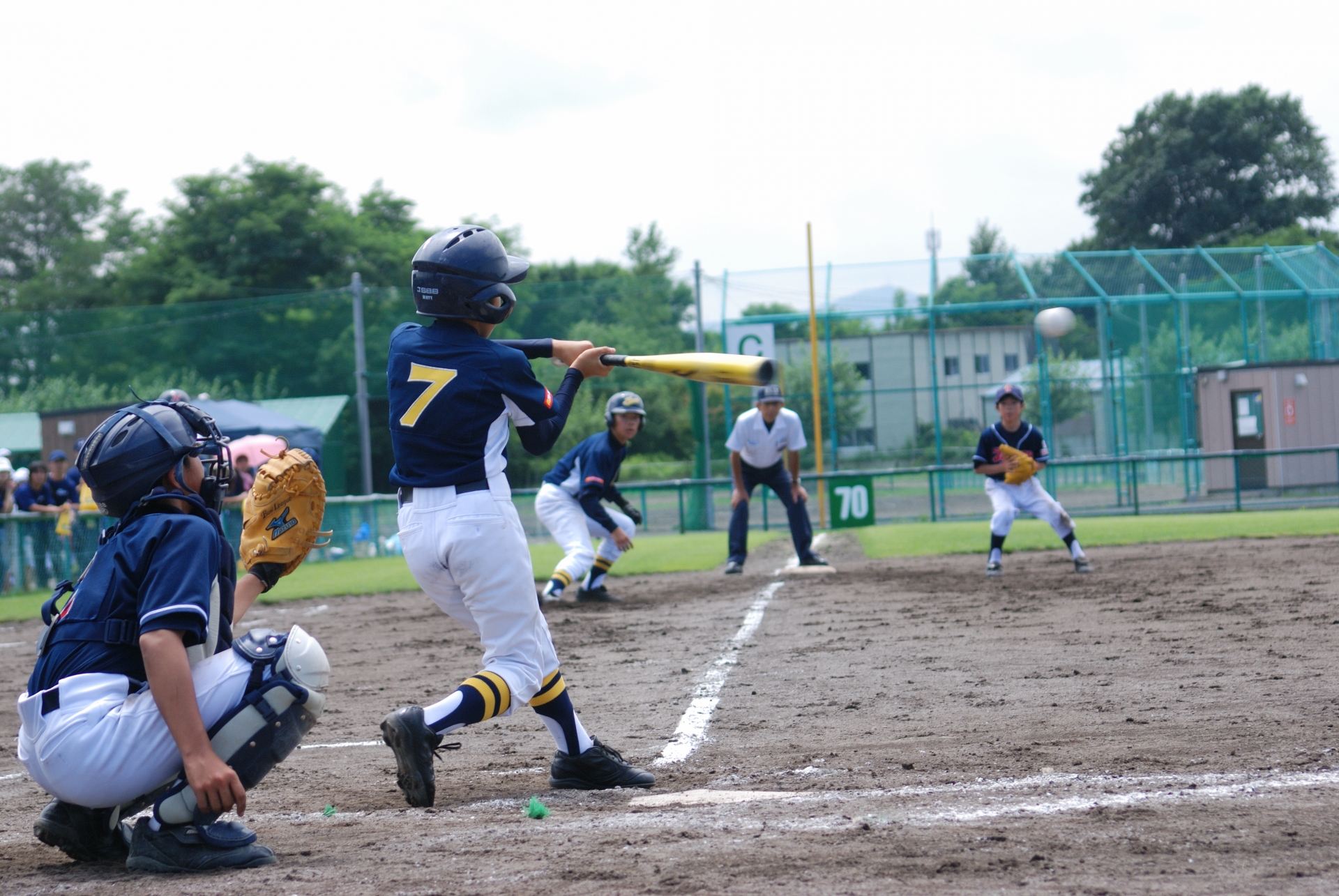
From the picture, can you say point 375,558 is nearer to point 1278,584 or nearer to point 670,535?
point 670,535

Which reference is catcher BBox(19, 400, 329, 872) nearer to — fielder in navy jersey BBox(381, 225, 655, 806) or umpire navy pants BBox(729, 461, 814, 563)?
fielder in navy jersey BBox(381, 225, 655, 806)

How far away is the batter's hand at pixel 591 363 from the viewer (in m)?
4.28

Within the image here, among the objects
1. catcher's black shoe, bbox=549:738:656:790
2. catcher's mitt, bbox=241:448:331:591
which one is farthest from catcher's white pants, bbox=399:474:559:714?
catcher's mitt, bbox=241:448:331:591

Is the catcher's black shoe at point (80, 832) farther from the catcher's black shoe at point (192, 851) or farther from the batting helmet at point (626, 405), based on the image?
the batting helmet at point (626, 405)

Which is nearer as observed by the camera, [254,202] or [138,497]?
[138,497]

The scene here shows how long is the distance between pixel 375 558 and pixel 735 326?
8.88 meters

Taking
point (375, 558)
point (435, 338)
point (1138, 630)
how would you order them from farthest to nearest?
point (375, 558) → point (1138, 630) → point (435, 338)

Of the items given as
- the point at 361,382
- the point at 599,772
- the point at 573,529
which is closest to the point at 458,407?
the point at 599,772

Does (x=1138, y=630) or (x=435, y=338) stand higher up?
(x=435, y=338)

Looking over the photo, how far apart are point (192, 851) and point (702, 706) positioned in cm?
284

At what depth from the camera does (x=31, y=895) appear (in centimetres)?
294

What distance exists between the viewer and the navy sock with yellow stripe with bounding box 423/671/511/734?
376 centimetres

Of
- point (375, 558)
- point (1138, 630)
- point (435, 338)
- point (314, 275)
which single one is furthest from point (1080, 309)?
point (314, 275)

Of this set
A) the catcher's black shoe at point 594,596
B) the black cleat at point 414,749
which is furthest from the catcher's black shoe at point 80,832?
the catcher's black shoe at point 594,596
